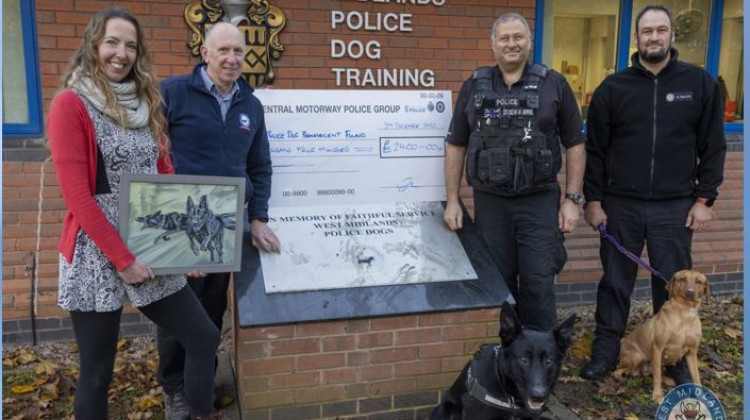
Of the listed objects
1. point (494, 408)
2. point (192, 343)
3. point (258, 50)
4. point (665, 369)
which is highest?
point (258, 50)

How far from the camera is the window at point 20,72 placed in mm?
4172

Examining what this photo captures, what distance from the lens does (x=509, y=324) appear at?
269 centimetres

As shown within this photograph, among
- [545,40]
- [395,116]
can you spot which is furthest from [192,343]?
[545,40]

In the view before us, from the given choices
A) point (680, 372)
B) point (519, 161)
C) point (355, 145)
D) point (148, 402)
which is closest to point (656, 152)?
point (519, 161)

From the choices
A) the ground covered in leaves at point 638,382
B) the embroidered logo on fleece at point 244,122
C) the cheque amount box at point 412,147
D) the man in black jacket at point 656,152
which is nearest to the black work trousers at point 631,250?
the man in black jacket at point 656,152

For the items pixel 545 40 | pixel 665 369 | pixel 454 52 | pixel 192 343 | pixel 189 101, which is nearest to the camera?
pixel 192 343

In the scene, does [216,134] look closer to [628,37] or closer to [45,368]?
[45,368]

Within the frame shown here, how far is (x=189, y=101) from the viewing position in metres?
2.88

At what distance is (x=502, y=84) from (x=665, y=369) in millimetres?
2104

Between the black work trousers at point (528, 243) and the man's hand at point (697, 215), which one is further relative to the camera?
the man's hand at point (697, 215)

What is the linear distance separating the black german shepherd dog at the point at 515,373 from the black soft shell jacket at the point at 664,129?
1.36 meters

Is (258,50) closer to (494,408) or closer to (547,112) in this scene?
(547,112)

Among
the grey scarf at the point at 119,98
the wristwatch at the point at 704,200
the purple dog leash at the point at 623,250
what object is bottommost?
the purple dog leash at the point at 623,250

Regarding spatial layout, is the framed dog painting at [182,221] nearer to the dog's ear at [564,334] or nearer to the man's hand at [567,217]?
the dog's ear at [564,334]
